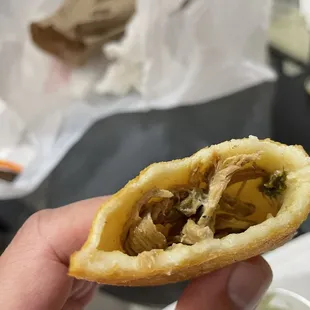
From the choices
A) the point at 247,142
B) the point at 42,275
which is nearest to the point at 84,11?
the point at 42,275

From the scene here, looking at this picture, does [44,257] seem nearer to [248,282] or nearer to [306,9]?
[248,282]

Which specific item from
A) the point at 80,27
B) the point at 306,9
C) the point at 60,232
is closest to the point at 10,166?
the point at 80,27

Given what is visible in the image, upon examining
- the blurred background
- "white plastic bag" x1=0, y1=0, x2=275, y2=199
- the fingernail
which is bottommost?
the blurred background

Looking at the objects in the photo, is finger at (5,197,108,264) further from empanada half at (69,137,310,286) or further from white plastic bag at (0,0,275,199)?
white plastic bag at (0,0,275,199)

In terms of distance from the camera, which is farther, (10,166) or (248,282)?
(10,166)

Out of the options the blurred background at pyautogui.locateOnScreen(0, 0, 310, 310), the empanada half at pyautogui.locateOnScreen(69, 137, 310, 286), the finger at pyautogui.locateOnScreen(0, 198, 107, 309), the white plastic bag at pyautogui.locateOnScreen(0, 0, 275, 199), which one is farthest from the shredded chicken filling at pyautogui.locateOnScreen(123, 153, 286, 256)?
the white plastic bag at pyautogui.locateOnScreen(0, 0, 275, 199)

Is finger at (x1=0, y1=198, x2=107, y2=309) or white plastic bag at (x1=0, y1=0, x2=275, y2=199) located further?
white plastic bag at (x1=0, y1=0, x2=275, y2=199)
